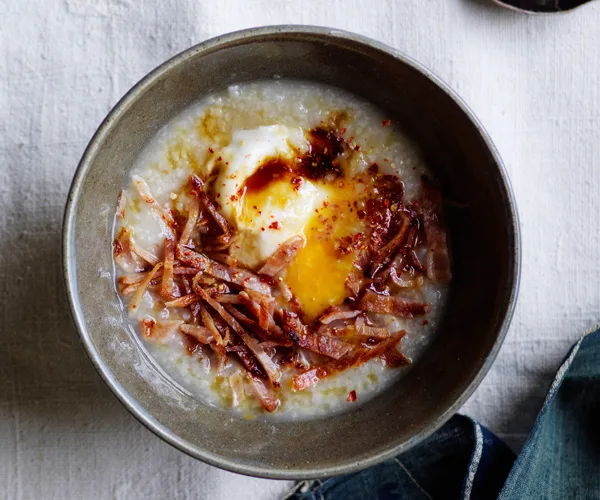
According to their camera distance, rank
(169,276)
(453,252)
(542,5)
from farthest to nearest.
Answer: (542,5)
(453,252)
(169,276)

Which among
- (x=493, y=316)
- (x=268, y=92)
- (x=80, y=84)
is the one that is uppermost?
(x=80, y=84)

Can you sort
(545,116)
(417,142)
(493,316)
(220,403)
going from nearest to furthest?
(493,316)
(220,403)
(417,142)
(545,116)

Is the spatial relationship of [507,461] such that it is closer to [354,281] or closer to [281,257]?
[354,281]

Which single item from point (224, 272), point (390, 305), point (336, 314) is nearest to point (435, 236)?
point (390, 305)

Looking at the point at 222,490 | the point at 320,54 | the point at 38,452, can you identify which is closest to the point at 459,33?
the point at 320,54

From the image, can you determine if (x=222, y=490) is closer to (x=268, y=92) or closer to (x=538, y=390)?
(x=538, y=390)

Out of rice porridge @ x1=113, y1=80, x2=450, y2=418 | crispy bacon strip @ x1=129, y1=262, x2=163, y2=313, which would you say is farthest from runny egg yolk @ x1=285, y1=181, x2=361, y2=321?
crispy bacon strip @ x1=129, y1=262, x2=163, y2=313
